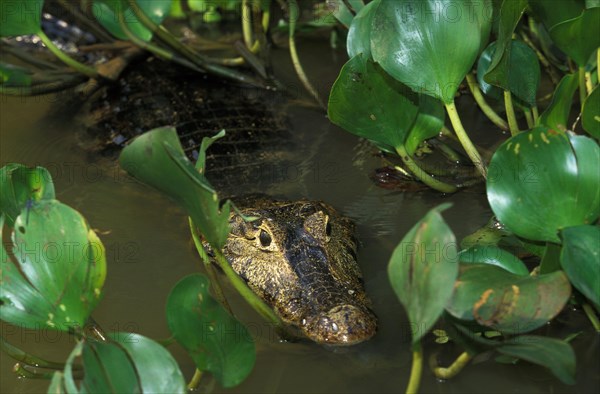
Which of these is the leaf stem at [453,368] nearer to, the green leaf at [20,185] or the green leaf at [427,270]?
the green leaf at [427,270]

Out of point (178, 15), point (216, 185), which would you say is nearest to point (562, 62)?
point (216, 185)

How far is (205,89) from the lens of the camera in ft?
14.7

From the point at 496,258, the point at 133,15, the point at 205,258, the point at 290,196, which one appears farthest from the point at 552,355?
the point at 133,15

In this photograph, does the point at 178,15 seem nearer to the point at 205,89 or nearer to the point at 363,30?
the point at 205,89

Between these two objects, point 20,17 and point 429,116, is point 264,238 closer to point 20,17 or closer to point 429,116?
point 429,116

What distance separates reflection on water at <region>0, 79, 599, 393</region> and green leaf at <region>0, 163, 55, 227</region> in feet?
1.91

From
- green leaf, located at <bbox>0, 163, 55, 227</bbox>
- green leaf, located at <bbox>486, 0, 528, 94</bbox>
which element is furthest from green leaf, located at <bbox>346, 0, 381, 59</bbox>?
green leaf, located at <bbox>0, 163, 55, 227</bbox>

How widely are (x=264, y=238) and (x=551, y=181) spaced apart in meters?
1.20

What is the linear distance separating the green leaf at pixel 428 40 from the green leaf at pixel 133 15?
1530 mm

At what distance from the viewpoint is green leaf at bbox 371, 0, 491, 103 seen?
2.77m

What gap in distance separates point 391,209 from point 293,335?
101 cm

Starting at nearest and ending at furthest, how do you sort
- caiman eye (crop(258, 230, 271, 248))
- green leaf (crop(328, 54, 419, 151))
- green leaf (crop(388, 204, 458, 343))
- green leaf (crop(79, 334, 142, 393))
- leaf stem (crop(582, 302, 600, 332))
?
green leaf (crop(388, 204, 458, 343)) < green leaf (crop(79, 334, 142, 393)) < leaf stem (crop(582, 302, 600, 332)) < green leaf (crop(328, 54, 419, 151)) < caiman eye (crop(258, 230, 271, 248))

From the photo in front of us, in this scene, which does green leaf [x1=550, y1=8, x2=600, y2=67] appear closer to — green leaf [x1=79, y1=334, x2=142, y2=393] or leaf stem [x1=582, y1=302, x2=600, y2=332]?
leaf stem [x1=582, y1=302, x2=600, y2=332]

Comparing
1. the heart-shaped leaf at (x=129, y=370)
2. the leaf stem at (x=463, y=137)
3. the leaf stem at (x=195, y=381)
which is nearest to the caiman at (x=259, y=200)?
the leaf stem at (x=195, y=381)
